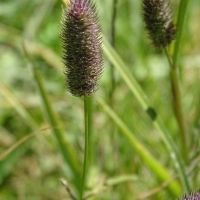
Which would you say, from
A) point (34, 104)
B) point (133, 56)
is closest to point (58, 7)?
point (133, 56)

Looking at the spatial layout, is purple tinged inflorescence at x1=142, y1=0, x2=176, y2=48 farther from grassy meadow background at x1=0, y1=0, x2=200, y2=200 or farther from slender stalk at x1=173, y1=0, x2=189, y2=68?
grassy meadow background at x1=0, y1=0, x2=200, y2=200

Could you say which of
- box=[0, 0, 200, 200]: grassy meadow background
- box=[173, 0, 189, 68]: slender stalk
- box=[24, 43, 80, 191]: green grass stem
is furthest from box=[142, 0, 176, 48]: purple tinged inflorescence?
box=[24, 43, 80, 191]: green grass stem

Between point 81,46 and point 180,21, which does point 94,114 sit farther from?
point 81,46

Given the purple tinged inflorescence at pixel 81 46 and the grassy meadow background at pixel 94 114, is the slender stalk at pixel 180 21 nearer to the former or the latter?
the grassy meadow background at pixel 94 114

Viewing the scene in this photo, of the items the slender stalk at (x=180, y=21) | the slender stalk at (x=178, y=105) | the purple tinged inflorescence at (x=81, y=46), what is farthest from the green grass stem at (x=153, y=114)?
the purple tinged inflorescence at (x=81, y=46)

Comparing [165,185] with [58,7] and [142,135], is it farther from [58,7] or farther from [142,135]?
[58,7]

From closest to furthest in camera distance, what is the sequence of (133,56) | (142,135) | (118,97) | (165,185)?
(165,185), (142,135), (118,97), (133,56)

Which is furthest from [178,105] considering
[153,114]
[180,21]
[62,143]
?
[62,143]
